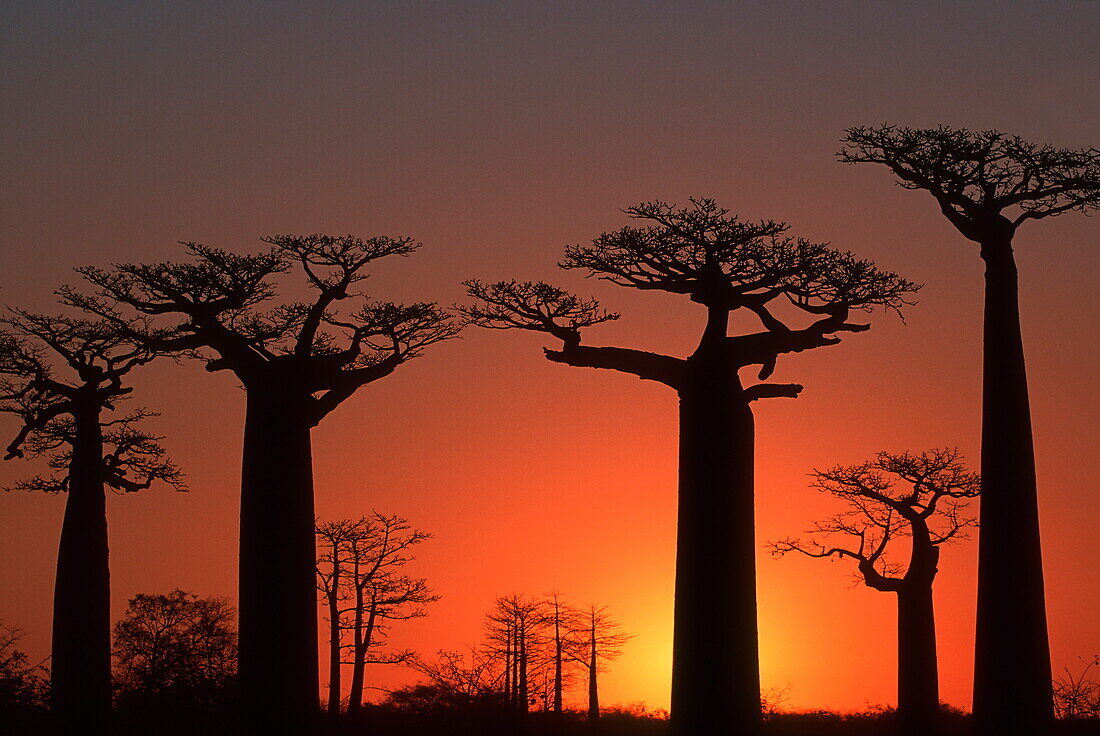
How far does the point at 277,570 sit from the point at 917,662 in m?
9.41

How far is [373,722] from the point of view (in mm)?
24281

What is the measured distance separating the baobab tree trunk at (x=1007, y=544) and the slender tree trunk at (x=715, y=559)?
Answer: 269 cm

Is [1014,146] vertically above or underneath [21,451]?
above

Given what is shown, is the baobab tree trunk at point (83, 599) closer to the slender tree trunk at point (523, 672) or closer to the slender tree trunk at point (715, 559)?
the slender tree trunk at point (523, 672)

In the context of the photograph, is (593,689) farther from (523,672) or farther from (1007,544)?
(1007,544)

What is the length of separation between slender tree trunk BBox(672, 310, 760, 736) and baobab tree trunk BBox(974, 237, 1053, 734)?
2.69 m

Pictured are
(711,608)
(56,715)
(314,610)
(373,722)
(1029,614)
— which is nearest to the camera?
(1029,614)

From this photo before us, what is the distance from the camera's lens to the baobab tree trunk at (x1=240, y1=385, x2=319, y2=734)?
20.5 meters

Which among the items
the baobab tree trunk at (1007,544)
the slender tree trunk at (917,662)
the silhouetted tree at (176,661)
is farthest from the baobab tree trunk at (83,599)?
the baobab tree trunk at (1007,544)

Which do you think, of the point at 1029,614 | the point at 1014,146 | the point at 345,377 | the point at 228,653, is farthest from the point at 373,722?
the point at 1014,146

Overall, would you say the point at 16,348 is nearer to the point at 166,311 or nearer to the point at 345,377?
the point at 166,311

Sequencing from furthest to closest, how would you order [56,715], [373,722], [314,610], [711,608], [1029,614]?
[373,722] < [56,715] < [314,610] < [711,608] < [1029,614]

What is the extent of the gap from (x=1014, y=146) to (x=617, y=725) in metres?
11.1

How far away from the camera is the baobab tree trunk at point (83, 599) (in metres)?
23.0
